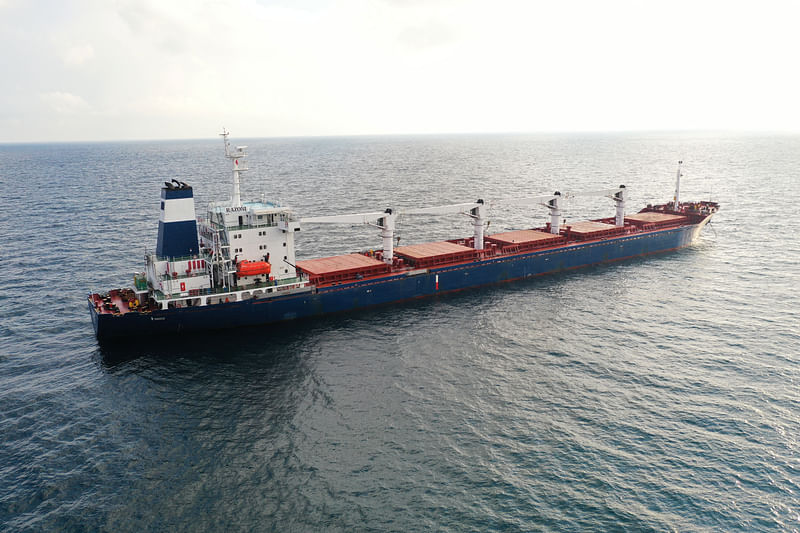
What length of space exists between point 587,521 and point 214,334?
37.0 m

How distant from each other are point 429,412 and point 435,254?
3012 cm

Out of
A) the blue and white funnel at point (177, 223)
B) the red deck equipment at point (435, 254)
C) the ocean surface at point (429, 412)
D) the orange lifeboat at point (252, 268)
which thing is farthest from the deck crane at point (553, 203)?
the blue and white funnel at point (177, 223)

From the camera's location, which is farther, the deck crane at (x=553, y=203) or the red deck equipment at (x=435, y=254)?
the deck crane at (x=553, y=203)

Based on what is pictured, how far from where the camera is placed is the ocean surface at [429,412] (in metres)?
26.9

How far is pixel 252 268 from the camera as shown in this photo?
51000mm

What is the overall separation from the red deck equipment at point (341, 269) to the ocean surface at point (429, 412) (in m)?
5.27

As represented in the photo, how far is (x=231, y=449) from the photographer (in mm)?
31688

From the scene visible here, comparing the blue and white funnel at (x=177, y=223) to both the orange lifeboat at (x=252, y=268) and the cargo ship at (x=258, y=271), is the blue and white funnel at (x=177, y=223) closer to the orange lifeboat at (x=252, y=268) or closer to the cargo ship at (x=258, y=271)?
the cargo ship at (x=258, y=271)

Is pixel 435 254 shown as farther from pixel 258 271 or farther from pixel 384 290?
pixel 258 271

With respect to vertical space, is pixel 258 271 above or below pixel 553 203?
A: below

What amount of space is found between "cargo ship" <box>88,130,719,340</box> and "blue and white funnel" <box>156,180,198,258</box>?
96mm

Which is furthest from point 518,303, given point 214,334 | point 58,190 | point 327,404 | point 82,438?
point 58,190

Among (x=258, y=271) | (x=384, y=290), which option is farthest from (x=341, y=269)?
(x=258, y=271)

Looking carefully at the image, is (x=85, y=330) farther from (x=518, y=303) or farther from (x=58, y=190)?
(x=58, y=190)
